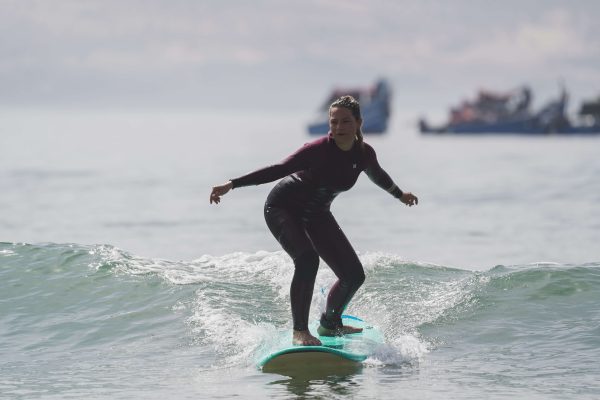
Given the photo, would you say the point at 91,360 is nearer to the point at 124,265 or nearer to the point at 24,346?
the point at 24,346

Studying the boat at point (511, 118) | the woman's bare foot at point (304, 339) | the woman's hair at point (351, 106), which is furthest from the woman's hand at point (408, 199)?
the boat at point (511, 118)

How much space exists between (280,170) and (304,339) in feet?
5.58

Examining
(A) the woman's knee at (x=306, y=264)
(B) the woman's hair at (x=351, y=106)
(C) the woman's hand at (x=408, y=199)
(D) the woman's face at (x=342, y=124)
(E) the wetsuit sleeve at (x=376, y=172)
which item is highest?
(B) the woman's hair at (x=351, y=106)

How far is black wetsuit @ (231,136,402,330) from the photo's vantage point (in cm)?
1009

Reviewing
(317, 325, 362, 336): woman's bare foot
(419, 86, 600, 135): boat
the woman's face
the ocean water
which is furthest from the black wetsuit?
(419, 86, 600, 135): boat

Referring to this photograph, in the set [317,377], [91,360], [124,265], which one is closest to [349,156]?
[317,377]

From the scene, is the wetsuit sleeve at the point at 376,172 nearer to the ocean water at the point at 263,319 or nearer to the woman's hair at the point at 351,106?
the woman's hair at the point at 351,106

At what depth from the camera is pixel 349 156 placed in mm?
10188

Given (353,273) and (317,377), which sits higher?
(353,273)

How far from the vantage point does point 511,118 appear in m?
152

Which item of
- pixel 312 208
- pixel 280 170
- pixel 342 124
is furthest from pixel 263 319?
pixel 342 124

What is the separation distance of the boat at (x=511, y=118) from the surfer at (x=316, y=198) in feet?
405

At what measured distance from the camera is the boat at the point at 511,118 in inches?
5581

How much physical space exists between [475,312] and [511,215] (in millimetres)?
23891
